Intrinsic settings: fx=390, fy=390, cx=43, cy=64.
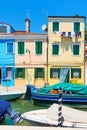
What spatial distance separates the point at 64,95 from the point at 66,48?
38.0 feet

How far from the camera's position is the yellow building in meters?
37.2

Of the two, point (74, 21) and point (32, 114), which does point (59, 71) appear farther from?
point (32, 114)

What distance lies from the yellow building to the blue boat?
9.32m

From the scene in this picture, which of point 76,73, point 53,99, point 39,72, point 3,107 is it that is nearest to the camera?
point 3,107

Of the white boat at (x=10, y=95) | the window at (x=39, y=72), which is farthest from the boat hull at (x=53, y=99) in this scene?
the window at (x=39, y=72)

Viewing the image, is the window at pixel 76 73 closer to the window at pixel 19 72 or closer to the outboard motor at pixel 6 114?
the window at pixel 19 72

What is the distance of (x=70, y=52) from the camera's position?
124 feet

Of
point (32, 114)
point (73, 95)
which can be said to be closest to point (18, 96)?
point (73, 95)

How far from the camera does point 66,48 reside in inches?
1483

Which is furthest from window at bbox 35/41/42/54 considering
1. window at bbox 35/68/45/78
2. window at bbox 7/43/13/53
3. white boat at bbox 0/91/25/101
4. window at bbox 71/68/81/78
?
white boat at bbox 0/91/25/101

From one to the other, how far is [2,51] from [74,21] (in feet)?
24.7

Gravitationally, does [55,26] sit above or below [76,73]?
above

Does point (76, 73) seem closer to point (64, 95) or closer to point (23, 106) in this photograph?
point (64, 95)

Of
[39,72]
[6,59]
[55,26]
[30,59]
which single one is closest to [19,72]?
[30,59]
